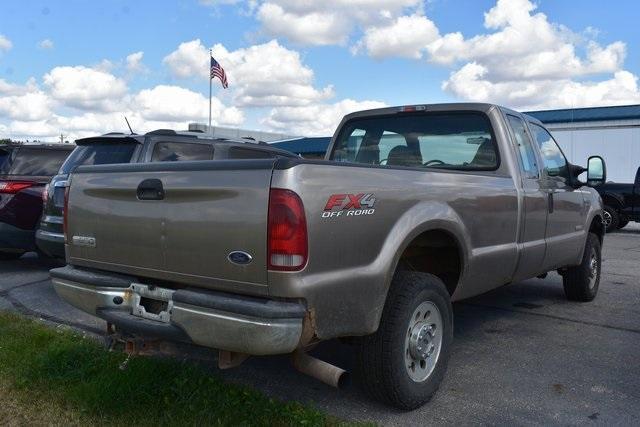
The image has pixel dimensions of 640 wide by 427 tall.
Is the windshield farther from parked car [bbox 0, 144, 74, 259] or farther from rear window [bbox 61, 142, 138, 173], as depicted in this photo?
parked car [bbox 0, 144, 74, 259]

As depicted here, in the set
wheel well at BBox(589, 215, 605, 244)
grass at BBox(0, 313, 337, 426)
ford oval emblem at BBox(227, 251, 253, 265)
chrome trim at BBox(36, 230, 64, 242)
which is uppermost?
ford oval emblem at BBox(227, 251, 253, 265)

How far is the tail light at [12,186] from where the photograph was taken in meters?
7.77

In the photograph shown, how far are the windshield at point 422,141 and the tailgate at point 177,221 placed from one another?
78.1 inches

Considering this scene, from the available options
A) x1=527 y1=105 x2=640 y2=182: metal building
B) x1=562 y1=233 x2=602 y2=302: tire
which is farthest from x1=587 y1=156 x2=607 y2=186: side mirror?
x1=527 y1=105 x2=640 y2=182: metal building

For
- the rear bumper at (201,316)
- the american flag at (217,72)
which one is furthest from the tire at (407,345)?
the american flag at (217,72)

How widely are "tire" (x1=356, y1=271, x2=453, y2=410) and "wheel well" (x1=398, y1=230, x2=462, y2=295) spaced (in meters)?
0.27

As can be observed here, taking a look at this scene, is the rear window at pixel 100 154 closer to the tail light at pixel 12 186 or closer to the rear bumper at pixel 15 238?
the tail light at pixel 12 186

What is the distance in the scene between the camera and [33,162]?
823 centimetres

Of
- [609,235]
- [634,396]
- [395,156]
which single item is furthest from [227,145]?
[609,235]

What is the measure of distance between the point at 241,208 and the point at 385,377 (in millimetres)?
1273

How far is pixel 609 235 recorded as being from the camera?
15.2 m

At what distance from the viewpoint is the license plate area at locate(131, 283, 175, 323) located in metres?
3.20

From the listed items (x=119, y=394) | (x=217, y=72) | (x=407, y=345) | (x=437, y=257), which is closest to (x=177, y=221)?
(x=119, y=394)

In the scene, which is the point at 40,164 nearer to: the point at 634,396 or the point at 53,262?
the point at 53,262
